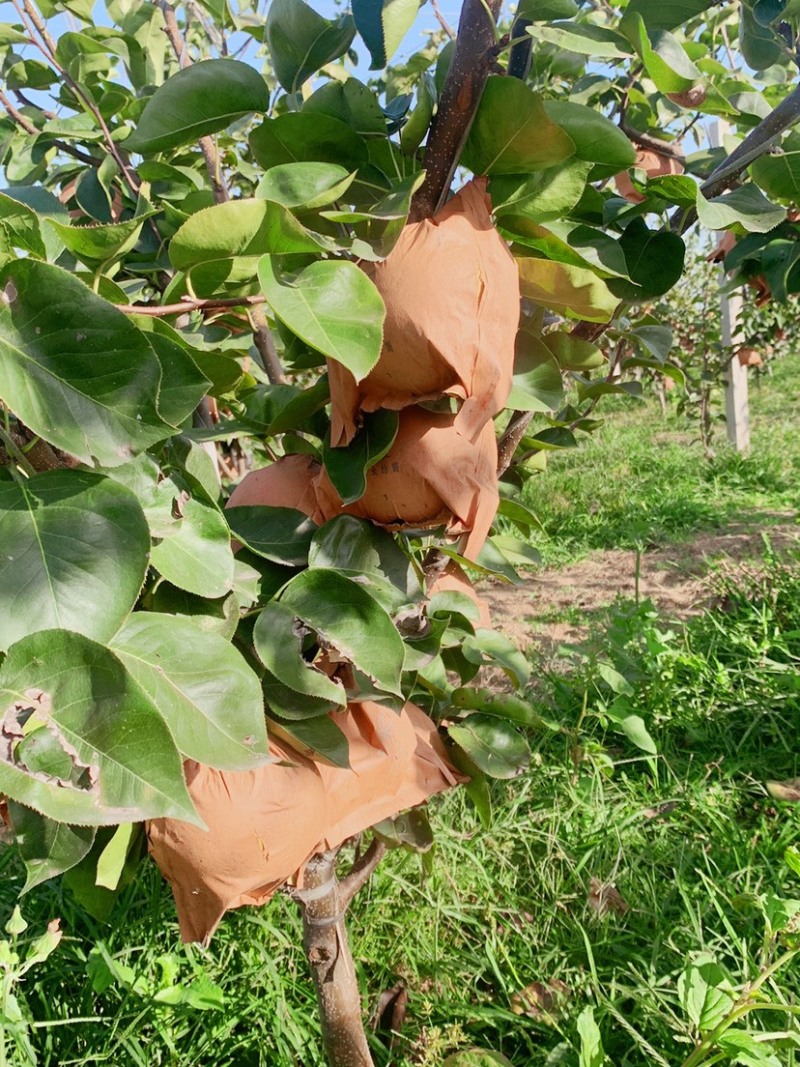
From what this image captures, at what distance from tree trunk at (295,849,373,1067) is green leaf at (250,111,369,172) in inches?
23.5

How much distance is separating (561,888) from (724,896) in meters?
0.27

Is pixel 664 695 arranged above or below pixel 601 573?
above

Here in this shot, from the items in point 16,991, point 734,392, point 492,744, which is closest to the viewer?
point 492,744

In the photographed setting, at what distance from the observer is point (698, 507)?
3586 millimetres

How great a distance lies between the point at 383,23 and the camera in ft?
1.64

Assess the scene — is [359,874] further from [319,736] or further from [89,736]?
[89,736]

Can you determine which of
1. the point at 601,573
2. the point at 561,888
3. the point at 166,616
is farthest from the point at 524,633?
the point at 166,616

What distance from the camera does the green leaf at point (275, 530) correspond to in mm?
580

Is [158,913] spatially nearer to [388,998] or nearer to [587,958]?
[388,998]

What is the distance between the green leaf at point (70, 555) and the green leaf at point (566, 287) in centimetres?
31

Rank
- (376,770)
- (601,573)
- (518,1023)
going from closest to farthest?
(376,770)
(518,1023)
(601,573)

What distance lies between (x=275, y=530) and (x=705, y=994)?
2.50 ft

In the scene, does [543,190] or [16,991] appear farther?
[16,991]

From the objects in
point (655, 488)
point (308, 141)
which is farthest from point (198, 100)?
point (655, 488)
